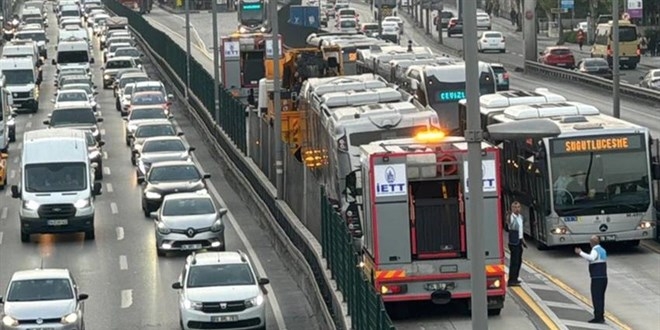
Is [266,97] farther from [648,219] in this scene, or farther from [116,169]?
[648,219]

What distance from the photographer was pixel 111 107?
75.2 meters

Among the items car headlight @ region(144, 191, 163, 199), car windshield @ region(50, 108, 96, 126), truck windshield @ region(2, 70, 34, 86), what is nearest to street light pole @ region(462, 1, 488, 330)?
car headlight @ region(144, 191, 163, 199)

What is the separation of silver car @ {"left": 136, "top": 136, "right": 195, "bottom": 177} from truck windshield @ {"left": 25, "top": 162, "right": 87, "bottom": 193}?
7.83 meters

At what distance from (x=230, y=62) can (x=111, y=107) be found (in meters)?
7.34

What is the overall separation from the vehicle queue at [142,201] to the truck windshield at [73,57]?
404 inches

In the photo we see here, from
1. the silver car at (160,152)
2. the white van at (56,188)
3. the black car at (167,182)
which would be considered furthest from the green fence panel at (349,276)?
the silver car at (160,152)

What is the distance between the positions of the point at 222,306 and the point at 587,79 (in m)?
49.3

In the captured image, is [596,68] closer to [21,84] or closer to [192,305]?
[21,84]

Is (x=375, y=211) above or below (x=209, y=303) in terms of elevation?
above

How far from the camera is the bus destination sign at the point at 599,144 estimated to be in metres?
34.1

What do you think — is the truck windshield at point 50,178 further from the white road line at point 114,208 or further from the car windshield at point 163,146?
the car windshield at point 163,146

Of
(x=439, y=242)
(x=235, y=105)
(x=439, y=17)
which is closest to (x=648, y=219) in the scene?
(x=439, y=242)

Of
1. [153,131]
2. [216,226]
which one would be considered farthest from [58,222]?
[153,131]

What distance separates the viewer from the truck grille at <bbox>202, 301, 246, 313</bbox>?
96.1 ft
